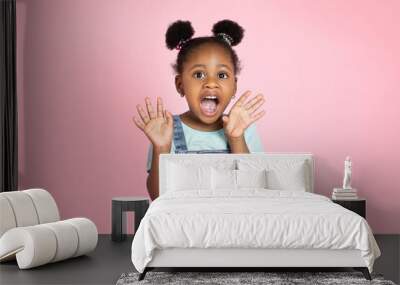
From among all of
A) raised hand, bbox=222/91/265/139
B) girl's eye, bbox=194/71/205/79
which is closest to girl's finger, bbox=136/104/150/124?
girl's eye, bbox=194/71/205/79

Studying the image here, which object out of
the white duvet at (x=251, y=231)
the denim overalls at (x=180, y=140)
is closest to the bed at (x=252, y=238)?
the white duvet at (x=251, y=231)

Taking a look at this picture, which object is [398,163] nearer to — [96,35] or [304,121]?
[304,121]

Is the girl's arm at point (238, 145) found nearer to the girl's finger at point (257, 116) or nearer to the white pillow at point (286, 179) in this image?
the girl's finger at point (257, 116)

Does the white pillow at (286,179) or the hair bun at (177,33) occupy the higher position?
the hair bun at (177,33)

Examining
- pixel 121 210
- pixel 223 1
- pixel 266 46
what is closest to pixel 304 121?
pixel 266 46

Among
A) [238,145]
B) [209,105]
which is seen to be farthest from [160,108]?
→ [238,145]

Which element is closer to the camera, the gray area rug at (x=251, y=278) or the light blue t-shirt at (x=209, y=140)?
the gray area rug at (x=251, y=278)

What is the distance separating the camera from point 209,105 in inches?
288

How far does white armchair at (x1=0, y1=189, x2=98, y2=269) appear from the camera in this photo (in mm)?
5453

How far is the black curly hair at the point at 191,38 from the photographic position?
7.34 m

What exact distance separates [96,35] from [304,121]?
2401 mm

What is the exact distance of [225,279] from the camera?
16.6ft

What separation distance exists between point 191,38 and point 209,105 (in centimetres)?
74

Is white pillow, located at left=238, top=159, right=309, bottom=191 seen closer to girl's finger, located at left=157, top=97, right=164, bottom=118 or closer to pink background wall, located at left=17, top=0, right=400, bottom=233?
pink background wall, located at left=17, top=0, right=400, bottom=233
